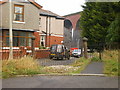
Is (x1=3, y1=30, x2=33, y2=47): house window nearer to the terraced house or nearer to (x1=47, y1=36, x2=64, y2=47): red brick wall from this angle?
the terraced house

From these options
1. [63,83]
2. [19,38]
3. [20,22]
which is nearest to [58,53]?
[19,38]

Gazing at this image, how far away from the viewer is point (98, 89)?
4.73m

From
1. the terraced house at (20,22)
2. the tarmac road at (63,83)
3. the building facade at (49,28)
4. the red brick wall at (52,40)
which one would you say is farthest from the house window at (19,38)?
the tarmac road at (63,83)

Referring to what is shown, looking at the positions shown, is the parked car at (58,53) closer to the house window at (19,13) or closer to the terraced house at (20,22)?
the terraced house at (20,22)

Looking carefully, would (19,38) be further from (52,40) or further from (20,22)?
(52,40)

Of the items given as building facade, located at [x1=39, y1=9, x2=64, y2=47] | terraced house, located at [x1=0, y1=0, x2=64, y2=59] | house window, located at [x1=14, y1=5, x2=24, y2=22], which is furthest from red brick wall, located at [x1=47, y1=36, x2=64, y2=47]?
house window, located at [x1=14, y1=5, x2=24, y2=22]

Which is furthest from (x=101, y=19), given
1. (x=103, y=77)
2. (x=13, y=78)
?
(x=13, y=78)

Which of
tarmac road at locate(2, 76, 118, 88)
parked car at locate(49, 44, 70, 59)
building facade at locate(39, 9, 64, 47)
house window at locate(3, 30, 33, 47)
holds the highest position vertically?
building facade at locate(39, 9, 64, 47)

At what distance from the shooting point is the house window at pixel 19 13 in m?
18.1

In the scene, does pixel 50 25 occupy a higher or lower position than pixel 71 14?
lower

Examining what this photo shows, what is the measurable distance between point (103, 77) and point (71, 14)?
47.6 m

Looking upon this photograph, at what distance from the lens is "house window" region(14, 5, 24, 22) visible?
18.1m

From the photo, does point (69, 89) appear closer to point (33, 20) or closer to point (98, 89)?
point (98, 89)

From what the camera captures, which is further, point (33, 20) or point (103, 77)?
point (33, 20)
